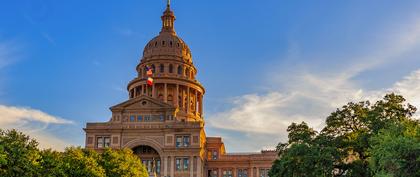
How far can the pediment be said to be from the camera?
96875 millimetres

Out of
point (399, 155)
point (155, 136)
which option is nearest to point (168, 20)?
point (155, 136)

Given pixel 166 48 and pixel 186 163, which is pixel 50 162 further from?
pixel 166 48

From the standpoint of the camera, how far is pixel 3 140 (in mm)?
44688

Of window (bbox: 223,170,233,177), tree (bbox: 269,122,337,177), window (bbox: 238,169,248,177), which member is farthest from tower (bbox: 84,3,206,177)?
tree (bbox: 269,122,337,177)

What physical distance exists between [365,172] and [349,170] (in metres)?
1.56

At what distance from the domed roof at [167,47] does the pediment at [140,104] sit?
2069cm

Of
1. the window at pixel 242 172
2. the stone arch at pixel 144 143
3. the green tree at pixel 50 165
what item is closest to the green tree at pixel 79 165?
the green tree at pixel 50 165

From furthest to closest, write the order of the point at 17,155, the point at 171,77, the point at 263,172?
1. the point at 171,77
2. the point at 263,172
3. the point at 17,155

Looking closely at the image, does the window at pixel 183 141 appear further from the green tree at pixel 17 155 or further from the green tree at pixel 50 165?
the green tree at pixel 17 155

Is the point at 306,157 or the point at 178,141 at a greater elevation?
the point at 178,141

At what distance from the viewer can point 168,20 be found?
126m

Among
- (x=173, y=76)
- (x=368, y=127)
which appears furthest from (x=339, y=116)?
(x=173, y=76)

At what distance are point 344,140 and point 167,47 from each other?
6839 cm

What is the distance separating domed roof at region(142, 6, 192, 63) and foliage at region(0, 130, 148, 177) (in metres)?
53.2
